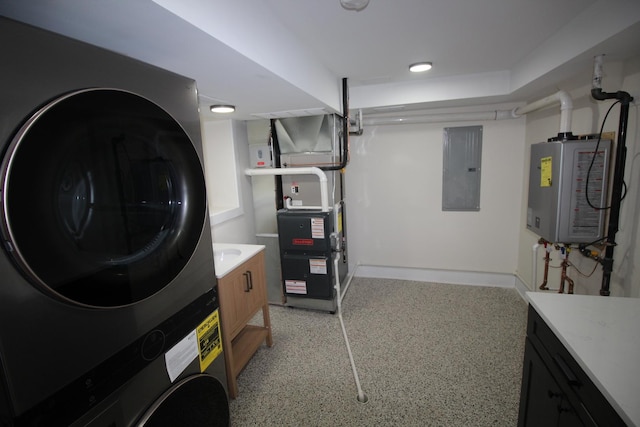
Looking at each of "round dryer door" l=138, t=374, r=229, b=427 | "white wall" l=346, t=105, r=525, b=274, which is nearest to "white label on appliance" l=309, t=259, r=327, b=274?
"white wall" l=346, t=105, r=525, b=274

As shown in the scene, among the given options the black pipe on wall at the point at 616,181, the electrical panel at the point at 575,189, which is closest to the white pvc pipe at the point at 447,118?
the electrical panel at the point at 575,189

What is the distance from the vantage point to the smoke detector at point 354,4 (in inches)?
48.2

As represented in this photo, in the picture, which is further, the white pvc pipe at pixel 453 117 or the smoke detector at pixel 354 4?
the white pvc pipe at pixel 453 117

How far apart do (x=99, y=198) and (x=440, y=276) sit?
347cm

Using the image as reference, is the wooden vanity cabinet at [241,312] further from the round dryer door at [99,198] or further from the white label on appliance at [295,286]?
the round dryer door at [99,198]

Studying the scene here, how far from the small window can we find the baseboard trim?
2.55 ft

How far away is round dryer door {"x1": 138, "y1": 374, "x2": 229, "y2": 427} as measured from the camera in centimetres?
86

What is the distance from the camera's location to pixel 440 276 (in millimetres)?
3438

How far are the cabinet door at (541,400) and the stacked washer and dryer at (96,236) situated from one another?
1.28 m

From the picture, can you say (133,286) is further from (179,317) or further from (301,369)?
(301,369)

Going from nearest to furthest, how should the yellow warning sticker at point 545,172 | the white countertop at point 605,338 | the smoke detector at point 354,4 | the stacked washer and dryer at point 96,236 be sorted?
the stacked washer and dryer at point 96,236 → the white countertop at point 605,338 → the smoke detector at point 354,4 → the yellow warning sticker at point 545,172

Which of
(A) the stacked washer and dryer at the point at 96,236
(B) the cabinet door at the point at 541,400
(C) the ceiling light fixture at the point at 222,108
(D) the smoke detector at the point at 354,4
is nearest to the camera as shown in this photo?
(A) the stacked washer and dryer at the point at 96,236

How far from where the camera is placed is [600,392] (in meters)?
0.83

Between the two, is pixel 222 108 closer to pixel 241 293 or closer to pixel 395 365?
pixel 241 293
